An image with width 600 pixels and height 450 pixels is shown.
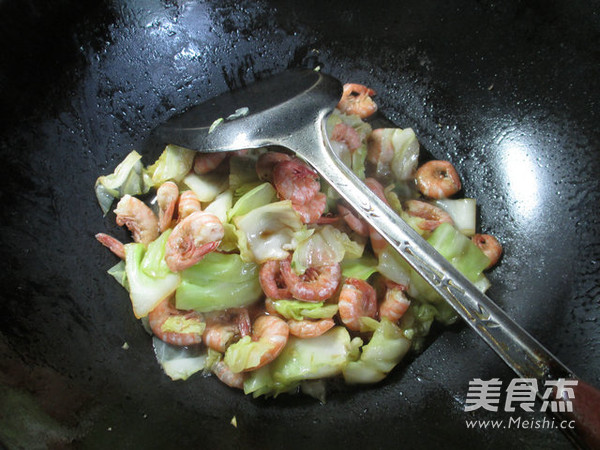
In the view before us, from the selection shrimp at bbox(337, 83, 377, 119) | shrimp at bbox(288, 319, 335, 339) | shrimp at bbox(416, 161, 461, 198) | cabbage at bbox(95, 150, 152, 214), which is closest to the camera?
shrimp at bbox(288, 319, 335, 339)

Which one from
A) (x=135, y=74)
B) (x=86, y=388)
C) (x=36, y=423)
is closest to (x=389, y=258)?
(x=86, y=388)

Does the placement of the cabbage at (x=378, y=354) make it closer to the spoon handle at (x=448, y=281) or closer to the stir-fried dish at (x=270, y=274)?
the stir-fried dish at (x=270, y=274)

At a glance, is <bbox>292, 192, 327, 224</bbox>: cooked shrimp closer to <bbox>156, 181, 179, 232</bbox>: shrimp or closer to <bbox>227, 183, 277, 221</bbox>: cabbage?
<bbox>227, 183, 277, 221</bbox>: cabbage

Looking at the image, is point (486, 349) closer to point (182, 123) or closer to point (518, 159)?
point (518, 159)

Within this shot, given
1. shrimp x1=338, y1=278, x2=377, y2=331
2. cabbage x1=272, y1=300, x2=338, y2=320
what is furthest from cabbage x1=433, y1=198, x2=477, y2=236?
cabbage x1=272, y1=300, x2=338, y2=320

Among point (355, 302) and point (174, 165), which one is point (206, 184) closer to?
point (174, 165)

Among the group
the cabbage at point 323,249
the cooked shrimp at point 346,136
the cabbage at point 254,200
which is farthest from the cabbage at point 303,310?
the cooked shrimp at point 346,136

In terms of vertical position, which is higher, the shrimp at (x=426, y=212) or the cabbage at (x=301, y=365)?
the shrimp at (x=426, y=212)
